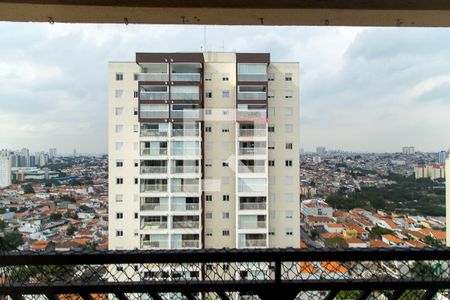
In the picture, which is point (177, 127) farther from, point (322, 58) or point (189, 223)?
point (322, 58)

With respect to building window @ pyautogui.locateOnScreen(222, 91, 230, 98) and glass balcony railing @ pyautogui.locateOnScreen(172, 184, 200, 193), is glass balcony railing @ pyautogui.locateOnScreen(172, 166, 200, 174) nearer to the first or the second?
glass balcony railing @ pyautogui.locateOnScreen(172, 184, 200, 193)

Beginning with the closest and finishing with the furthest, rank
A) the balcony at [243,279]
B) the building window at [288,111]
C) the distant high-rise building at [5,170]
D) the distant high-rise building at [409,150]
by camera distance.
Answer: the balcony at [243,279] < the distant high-rise building at [5,170] < the distant high-rise building at [409,150] < the building window at [288,111]

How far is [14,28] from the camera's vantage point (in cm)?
132

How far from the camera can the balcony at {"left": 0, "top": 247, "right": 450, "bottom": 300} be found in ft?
2.68

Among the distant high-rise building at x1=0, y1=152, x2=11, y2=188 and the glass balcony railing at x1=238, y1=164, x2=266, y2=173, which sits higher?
the distant high-rise building at x1=0, y1=152, x2=11, y2=188

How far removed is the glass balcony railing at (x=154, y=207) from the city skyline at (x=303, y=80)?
32.2 inches

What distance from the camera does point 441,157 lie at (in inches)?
58.2

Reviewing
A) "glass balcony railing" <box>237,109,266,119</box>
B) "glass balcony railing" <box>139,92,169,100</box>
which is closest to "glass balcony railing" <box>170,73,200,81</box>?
"glass balcony railing" <box>139,92,169,100</box>

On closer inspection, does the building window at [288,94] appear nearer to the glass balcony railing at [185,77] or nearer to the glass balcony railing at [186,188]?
the glass balcony railing at [185,77]

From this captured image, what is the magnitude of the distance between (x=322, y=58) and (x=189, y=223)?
6.31 ft

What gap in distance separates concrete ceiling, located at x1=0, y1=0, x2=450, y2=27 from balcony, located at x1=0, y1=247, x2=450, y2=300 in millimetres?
807

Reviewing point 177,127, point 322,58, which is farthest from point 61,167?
point 322,58

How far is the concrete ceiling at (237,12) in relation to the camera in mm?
946

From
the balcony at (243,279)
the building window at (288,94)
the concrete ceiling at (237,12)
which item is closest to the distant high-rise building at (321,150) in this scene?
the building window at (288,94)
